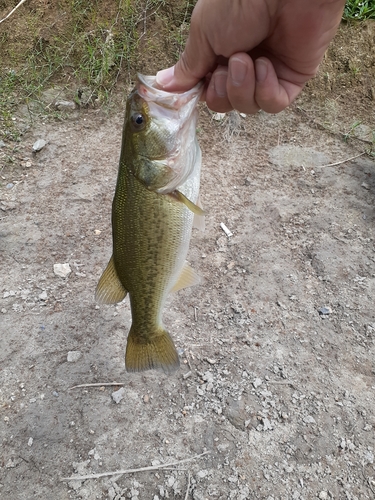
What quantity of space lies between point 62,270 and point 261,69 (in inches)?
83.8

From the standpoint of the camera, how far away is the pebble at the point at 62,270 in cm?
323

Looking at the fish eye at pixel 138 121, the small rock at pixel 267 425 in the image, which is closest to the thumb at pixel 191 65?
the fish eye at pixel 138 121

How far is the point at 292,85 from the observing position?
208 cm

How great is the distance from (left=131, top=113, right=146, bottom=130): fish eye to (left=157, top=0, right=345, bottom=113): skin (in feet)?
0.86

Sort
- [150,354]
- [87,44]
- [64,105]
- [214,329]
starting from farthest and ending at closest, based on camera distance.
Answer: [87,44], [64,105], [214,329], [150,354]

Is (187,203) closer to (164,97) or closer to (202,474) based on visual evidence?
(164,97)

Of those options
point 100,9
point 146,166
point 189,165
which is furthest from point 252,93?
point 100,9

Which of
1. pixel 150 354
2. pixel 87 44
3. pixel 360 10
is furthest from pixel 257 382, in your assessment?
pixel 360 10

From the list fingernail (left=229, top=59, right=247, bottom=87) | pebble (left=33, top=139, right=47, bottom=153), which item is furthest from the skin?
pebble (left=33, top=139, right=47, bottom=153)

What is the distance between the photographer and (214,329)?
9.60 feet

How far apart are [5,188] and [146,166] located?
8.38 ft

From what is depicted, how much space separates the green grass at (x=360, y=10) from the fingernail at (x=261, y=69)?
373cm

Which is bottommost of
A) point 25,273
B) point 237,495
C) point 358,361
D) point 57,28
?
point 25,273

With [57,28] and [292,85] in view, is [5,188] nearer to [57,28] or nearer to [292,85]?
[57,28]
